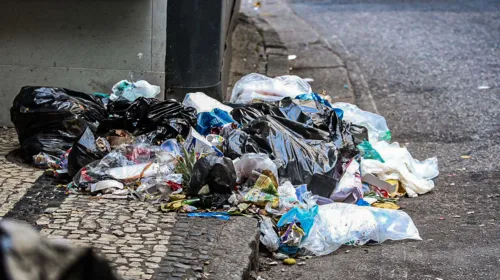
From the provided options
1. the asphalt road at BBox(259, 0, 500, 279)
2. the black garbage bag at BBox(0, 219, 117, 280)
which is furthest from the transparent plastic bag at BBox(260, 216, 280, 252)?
the black garbage bag at BBox(0, 219, 117, 280)

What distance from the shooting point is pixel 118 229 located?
377 centimetres

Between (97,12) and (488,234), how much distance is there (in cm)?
320

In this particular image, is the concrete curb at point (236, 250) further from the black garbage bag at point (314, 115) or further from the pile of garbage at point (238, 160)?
the black garbage bag at point (314, 115)

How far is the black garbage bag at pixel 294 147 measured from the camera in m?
4.59

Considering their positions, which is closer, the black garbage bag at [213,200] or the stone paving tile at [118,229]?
the stone paving tile at [118,229]

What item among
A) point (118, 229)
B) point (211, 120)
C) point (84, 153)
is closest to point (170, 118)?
point (211, 120)

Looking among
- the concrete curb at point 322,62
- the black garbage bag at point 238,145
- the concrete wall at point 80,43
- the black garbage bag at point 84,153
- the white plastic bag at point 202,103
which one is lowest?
the concrete curb at point 322,62

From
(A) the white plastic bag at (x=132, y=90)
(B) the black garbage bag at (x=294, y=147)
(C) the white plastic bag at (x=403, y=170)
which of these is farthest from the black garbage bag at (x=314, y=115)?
(A) the white plastic bag at (x=132, y=90)

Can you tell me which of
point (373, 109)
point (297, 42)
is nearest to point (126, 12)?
point (373, 109)

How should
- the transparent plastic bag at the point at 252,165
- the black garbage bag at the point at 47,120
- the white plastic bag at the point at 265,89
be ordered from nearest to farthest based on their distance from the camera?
the transparent plastic bag at the point at 252,165 → the black garbage bag at the point at 47,120 → the white plastic bag at the point at 265,89

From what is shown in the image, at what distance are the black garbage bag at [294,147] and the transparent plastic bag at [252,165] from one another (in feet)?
0.52

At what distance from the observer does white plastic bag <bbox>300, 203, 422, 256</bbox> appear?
4094 mm

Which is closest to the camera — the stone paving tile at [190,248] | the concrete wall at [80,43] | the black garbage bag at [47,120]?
the stone paving tile at [190,248]

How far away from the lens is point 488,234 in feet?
14.0
